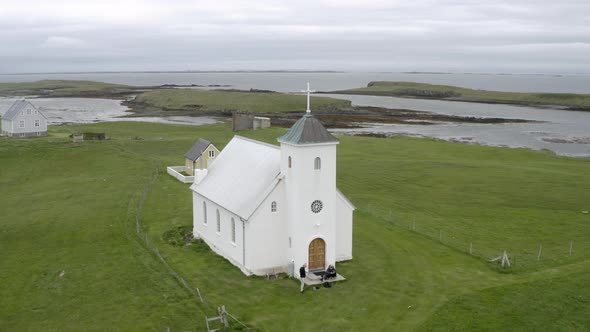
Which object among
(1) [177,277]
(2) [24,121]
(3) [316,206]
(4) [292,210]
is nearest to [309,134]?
(3) [316,206]

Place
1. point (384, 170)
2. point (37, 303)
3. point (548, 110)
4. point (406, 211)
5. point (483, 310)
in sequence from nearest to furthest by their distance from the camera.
Answer: point (483, 310)
point (37, 303)
point (406, 211)
point (384, 170)
point (548, 110)

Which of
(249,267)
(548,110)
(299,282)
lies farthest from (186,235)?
(548,110)

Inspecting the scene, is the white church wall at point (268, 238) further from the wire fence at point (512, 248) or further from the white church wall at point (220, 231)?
the wire fence at point (512, 248)

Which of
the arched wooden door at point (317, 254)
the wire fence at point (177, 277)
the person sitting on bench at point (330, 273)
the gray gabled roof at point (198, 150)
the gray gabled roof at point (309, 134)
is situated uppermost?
the gray gabled roof at point (309, 134)

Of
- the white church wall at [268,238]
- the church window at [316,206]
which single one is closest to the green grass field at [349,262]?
the white church wall at [268,238]

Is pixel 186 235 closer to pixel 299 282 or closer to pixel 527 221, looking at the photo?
pixel 299 282

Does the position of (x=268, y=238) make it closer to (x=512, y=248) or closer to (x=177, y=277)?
(x=177, y=277)
